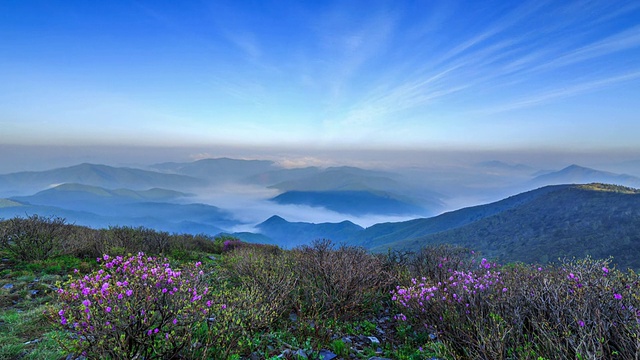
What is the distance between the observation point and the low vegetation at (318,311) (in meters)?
4.01

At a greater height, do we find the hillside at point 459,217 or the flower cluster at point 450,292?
the flower cluster at point 450,292

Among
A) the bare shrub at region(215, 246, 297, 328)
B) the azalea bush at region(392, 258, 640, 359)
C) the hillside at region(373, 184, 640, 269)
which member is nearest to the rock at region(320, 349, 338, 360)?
the bare shrub at region(215, 246, 297, 328)

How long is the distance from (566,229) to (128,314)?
6787cm

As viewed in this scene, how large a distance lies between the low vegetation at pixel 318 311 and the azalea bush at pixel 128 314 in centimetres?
2

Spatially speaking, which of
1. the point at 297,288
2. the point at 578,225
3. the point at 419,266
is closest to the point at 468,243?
the point at 578,225

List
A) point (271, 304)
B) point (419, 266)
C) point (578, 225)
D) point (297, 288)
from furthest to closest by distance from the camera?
point (578, 225), point (419, 266), point (297, 288), point (271, 304)

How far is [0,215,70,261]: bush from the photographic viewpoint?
10922mm

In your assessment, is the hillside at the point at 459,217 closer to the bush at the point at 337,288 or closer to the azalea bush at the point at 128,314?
the bush at the point at 337,288

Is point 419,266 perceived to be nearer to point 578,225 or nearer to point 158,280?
point 158,280

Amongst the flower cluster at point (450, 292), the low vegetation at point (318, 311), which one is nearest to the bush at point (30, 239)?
the low vegetation at point (318, 311)

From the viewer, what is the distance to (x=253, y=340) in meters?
5.30

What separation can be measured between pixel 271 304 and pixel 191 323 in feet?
7.38

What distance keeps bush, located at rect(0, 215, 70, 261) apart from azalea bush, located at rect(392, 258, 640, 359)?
43.5 ft

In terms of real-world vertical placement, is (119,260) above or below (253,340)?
above
